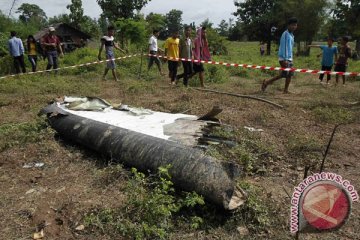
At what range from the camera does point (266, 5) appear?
122 ft

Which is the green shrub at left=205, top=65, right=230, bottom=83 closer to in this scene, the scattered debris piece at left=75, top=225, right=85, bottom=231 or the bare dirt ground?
the bare dirt ground

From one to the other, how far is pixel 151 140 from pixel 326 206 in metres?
2.17

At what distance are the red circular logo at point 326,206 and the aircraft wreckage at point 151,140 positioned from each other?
93 centimetres

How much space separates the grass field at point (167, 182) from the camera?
2.80 m

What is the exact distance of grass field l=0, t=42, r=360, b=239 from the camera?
2803mm

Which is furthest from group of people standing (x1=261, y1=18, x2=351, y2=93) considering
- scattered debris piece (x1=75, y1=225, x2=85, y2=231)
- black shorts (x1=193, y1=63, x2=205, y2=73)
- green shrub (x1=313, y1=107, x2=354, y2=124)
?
scattered debris piece (x1=75, y1=225, x2=85, y2=231)

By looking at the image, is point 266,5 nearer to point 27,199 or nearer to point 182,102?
point 182,102

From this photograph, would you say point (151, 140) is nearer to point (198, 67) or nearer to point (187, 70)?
point (198, 67)

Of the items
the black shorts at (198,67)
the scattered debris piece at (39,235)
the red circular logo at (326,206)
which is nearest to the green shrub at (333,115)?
the black shorts at (198,67)

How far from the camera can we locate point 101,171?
12.5 feet

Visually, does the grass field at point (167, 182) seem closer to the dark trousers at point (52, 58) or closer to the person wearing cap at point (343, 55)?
the person wearing cap at point (343, 55)

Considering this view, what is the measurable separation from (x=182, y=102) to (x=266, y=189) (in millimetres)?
3683

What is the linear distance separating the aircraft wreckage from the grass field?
0.14m

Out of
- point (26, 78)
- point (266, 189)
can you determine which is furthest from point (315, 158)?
point (26, 78)
